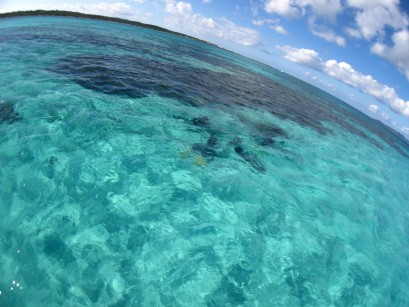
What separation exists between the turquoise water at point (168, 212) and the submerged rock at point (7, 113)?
0.29ft

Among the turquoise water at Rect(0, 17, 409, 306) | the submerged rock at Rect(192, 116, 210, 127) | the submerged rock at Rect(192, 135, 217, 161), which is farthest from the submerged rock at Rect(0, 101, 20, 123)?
the submerged rock at Rect(192, 116, 210, 127)

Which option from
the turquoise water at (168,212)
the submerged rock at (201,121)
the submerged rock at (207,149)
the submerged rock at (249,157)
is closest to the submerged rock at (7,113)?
the turquoise water at (168,212)

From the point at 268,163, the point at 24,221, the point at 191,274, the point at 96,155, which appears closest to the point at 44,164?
the point at 96,155

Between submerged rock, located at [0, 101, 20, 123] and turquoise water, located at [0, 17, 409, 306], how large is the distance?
9cm

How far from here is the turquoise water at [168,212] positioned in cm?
589

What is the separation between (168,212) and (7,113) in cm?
815

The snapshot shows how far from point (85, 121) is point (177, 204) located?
5894mm

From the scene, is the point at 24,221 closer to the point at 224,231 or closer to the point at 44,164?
the point at 44,164

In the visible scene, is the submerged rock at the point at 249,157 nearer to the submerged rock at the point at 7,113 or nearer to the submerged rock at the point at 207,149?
the submerged rock at the point at 207,149

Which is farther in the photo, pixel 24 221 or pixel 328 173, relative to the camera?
pixel 328 173

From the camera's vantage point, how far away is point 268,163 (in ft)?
41.7

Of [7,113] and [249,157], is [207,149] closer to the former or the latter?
[249,157]

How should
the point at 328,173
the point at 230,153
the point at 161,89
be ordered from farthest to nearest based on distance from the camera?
1. the point at 161,89
2. the point at 328,173
3. the point at 230,153

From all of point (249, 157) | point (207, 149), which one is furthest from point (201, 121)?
point (249, 157)
